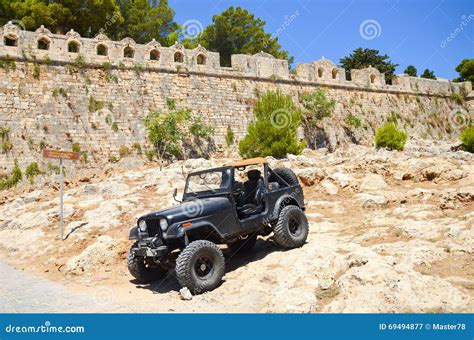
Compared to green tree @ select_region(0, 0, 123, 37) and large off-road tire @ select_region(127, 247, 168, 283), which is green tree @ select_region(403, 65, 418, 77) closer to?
green tree @ select_region(0, 0, 123, 37)

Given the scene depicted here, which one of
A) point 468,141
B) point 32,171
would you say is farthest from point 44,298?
point 468,141

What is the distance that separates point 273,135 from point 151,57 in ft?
29.7

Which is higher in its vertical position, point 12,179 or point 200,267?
point 12,179

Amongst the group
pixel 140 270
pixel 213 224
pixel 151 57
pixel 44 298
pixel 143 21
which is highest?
pixel 143 21

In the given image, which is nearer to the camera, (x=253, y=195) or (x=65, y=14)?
(x=253, y=195)

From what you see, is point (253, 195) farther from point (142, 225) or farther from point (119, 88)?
point (119, 88)

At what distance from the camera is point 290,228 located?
848 centimetres

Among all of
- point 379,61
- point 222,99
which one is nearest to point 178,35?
point 222,99

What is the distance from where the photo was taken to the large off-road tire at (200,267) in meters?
6.63

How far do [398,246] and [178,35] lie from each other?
33.7 m

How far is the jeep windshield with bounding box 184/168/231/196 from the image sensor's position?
26.1ft

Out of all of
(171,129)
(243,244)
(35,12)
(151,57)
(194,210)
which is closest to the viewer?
(194,210)

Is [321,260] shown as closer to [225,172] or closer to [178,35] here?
[225,172]

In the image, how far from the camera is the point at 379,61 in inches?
1897
